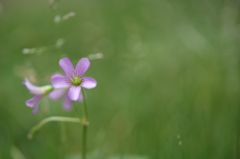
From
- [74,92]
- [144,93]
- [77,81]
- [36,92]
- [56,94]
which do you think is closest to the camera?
[74,92]

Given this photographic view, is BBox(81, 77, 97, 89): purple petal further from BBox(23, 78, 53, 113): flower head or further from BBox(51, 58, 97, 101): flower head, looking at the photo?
BBox(23, 78, 53, 113): flower head

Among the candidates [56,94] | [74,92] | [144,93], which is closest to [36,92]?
[56,94]

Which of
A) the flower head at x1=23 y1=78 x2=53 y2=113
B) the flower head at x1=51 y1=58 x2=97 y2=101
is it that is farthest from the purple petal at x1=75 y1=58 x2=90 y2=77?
the flower head at x1=23 y1=78 x2=53 y2=113

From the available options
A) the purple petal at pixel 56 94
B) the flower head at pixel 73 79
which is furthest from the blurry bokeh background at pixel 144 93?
the flower head at pixel 73 79

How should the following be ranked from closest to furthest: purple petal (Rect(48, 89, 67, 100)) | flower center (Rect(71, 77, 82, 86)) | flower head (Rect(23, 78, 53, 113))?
flower center (Rect(71, 77, 82, 86)) → flower head (Rect(23, 78, 53, 113)) → purple petal (Rect(48, 89, 67, 100))

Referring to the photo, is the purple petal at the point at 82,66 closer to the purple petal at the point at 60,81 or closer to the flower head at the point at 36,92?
the purple petal at the point at 60,81

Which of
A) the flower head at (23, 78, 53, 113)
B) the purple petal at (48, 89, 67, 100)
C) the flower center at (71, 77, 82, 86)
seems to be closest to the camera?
the flower center at (71, 77, 82, 86)

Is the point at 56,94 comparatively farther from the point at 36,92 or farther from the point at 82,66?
the point at 82,66
